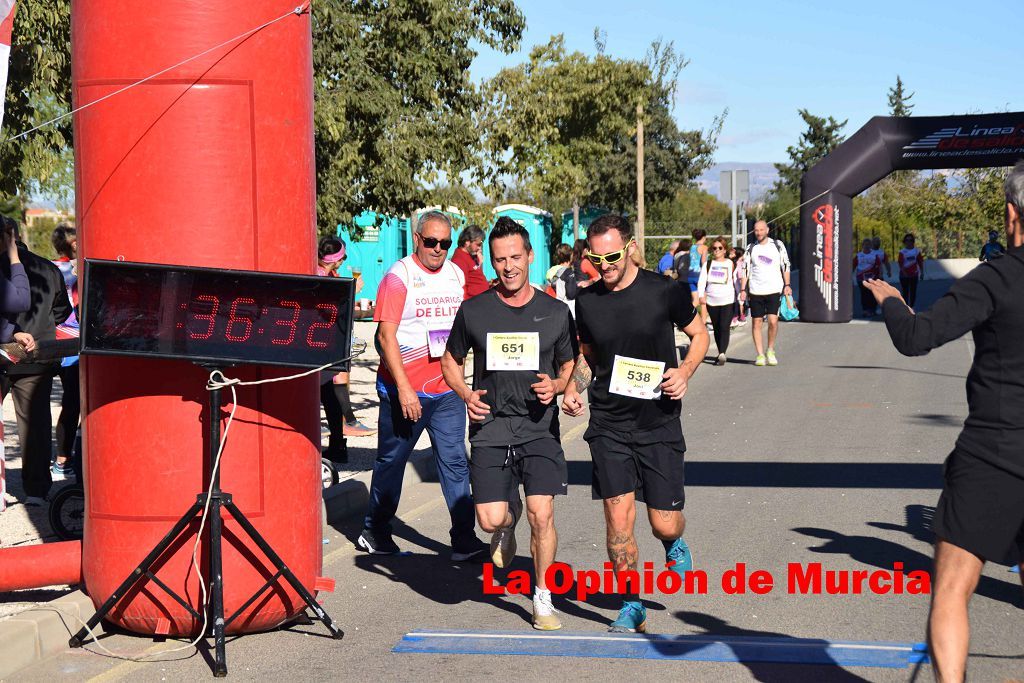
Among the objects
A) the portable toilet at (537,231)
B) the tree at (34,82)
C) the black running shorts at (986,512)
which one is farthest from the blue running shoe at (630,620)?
the portable toilet at (537,231)

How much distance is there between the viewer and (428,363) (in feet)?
24.6

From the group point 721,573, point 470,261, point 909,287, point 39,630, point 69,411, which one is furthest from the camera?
point 909,287

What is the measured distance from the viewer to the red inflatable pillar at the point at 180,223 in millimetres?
5871

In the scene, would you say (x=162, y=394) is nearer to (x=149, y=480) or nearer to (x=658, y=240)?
(x=149, y=480)

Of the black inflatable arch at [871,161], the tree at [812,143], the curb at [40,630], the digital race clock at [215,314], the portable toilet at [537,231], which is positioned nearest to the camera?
the curb at [40,630]

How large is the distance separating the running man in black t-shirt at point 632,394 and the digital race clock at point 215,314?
1241 millimetres

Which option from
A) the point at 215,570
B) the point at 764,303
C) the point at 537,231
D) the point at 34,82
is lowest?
the point at 215,570

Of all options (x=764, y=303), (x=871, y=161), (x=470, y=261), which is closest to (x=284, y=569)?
(x=470, y=261)

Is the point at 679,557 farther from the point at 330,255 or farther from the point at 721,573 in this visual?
the point at 330,255

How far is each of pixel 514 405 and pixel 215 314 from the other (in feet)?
4.99

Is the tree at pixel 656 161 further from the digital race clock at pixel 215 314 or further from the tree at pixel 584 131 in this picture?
the digital race clock at pixel 215 314

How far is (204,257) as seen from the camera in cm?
592

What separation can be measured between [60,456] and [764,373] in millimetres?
10554

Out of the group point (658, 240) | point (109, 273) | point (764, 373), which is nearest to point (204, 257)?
point (109, 273)
